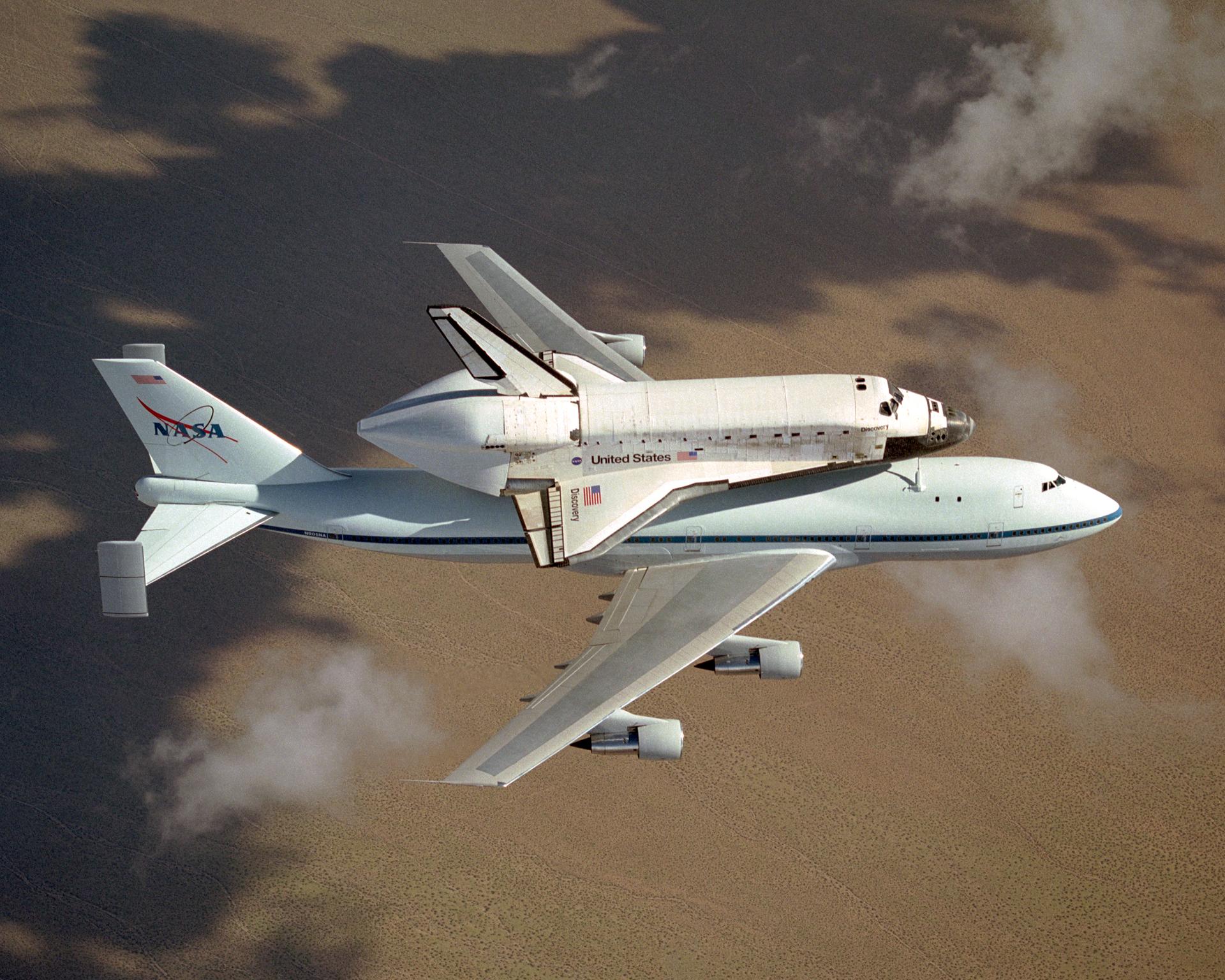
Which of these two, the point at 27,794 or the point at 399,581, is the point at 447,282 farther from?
the point at 27,794

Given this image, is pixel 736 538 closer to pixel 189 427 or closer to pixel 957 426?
pixel 957 426

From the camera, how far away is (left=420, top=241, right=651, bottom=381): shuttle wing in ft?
155

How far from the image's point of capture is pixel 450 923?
45.5m

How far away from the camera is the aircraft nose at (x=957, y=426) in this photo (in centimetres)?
4288

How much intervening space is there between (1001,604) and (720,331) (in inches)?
644

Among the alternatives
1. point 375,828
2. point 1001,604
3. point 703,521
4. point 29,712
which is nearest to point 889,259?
point 1001,604

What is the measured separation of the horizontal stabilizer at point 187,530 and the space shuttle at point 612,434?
5109 millimetres

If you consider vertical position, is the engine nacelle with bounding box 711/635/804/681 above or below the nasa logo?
below

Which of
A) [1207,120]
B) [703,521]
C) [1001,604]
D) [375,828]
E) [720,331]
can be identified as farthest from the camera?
[1207,120]

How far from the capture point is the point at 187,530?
43062 mm

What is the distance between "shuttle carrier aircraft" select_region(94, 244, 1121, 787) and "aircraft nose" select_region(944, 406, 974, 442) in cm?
9

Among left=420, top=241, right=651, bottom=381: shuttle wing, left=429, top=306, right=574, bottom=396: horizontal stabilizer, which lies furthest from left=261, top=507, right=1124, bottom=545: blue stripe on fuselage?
left=420, top=241, right=651, bottom=381: shuttle wing

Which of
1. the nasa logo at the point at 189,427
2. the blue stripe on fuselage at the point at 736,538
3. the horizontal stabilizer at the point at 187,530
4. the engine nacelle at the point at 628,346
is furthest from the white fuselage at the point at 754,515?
the engine nacelle at the point at 628,346

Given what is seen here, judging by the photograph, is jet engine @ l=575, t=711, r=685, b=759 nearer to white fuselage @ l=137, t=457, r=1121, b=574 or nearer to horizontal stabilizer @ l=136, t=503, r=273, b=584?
white fuselage @ l=137, t=457, r=1121, b=574
